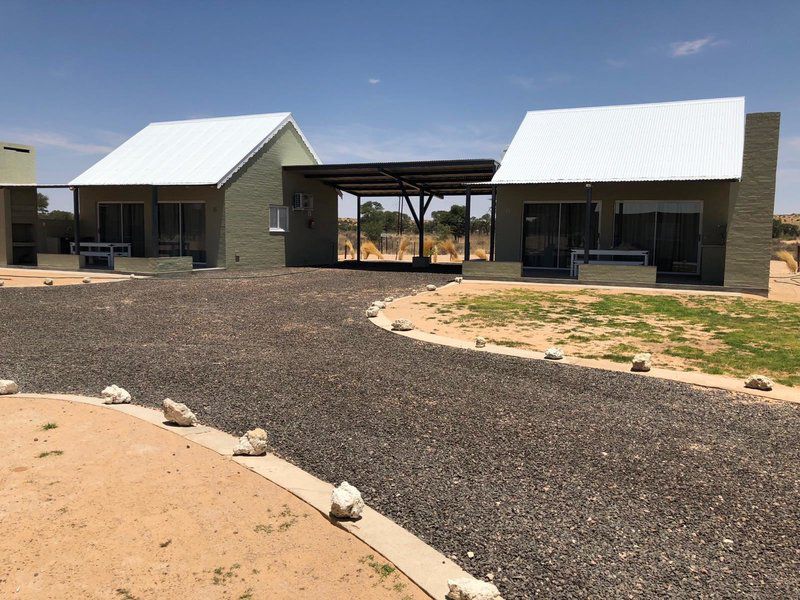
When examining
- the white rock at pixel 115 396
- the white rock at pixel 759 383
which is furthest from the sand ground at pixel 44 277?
the white rock at pixel 759 383

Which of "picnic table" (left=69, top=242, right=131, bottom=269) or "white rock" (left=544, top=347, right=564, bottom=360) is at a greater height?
"picnic table" (left=69, top=242, right=131, bottom=269)

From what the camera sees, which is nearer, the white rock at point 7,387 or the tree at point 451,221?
the white rock at point 7,387

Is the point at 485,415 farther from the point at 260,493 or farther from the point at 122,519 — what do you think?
the point at 122,519

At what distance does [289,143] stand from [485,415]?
21.5m

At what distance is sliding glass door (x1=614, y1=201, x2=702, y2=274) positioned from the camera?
782 inches

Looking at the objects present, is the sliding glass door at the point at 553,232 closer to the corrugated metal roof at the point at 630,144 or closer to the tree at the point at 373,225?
the corrugated metal roof at the point at 630,144

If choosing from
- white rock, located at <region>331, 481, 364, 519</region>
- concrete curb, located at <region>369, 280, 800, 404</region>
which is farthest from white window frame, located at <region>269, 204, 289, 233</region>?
white rock, located at <region>331, 481, 364, 519</region>

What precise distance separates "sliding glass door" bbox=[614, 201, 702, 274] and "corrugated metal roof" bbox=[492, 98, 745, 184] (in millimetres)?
1678

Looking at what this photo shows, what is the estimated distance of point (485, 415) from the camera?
584cm

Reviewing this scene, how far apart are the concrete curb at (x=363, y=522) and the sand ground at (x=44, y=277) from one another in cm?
1505

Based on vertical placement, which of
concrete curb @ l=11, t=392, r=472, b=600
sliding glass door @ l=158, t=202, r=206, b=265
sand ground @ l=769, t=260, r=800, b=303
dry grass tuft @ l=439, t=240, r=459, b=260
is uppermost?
sliding glass door @ l=158, t=202, r=206, b=265

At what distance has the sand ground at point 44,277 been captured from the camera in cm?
1817

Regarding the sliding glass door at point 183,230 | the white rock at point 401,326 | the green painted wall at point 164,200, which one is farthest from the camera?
the sliding glass door at point 183,230

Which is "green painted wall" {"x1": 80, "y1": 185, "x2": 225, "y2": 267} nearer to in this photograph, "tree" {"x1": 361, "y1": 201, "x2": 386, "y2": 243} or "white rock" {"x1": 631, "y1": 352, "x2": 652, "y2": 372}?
"white rock" {"x1": 631, "y1": 352, "x2": 652, "y2": 372}
